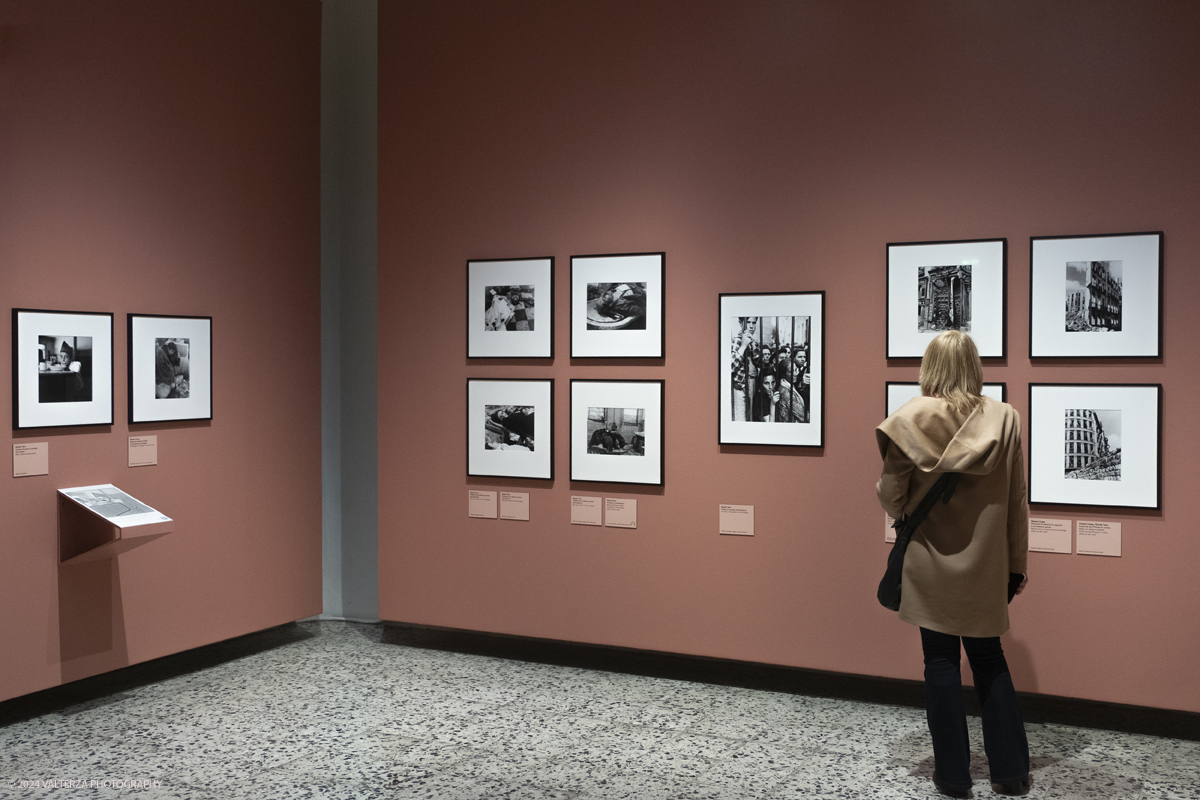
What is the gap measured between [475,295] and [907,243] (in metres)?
2.93

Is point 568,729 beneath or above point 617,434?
beneath

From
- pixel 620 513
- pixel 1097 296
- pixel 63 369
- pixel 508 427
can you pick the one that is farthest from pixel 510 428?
pixel 1097 296

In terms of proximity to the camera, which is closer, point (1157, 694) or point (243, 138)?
point (1157, 694)

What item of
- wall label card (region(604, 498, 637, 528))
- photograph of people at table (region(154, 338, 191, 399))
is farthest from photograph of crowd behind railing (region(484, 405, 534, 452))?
photograph of people at table (region(154, 338, 191, 399))

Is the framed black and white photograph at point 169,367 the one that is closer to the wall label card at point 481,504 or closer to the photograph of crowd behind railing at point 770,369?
the wall label card at point 481,504

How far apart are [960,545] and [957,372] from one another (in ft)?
2.59

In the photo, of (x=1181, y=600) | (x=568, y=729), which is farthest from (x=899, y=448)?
(x=568, y=729)

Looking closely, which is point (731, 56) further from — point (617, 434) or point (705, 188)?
point (617, 434)

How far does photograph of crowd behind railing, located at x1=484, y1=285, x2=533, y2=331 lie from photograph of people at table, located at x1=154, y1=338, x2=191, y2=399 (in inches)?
78.3

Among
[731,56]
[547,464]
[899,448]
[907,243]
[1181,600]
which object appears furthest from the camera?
[547,464]

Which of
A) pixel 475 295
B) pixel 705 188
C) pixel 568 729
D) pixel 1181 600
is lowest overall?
pixel 568 729

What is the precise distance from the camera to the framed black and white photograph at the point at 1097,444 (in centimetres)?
532

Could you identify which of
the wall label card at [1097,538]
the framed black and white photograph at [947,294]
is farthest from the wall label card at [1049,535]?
the framed black and white photograph at [947,294]

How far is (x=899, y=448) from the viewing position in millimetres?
4555
